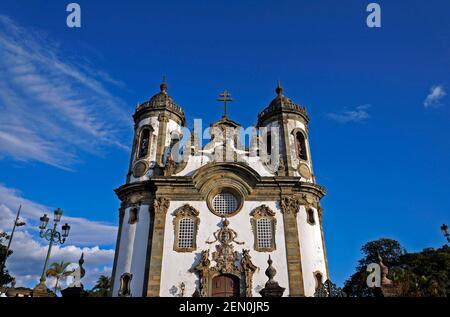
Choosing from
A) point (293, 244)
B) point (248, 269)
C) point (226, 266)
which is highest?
point (293, 244)

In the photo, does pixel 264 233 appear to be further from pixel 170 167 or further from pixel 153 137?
pixel 153 137

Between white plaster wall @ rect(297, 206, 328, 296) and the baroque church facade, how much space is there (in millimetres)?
67

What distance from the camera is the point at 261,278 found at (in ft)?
68.6

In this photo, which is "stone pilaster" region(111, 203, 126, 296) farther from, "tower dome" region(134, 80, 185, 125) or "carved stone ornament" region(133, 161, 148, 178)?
"tower dome" region(134, 80, 185, 125)

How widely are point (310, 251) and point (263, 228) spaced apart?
11.3 ft

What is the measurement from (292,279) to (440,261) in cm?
2807

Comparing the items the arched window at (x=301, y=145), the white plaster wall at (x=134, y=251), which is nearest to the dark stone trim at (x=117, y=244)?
the white plaster wall at (x=134, y=251)

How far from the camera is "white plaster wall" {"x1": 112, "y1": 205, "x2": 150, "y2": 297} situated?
2152cm

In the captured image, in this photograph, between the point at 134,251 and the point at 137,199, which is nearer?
the point at 134,251

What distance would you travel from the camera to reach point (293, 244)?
21906 mm

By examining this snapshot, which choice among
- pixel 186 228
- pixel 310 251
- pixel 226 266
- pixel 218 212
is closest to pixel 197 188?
pixel 218 212
